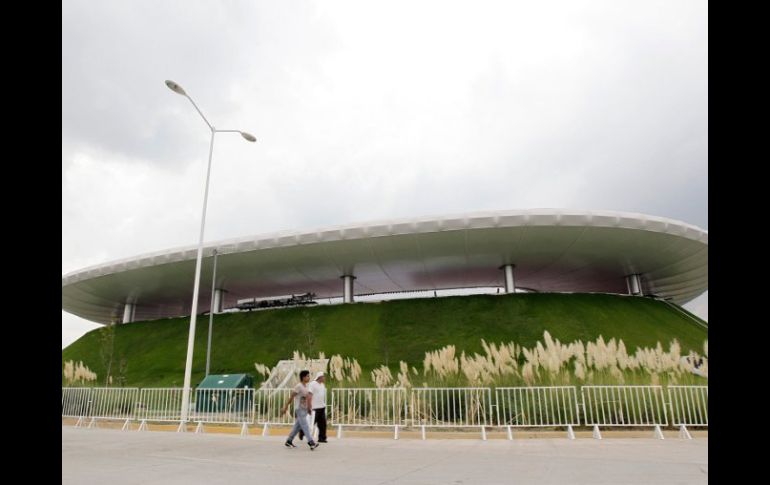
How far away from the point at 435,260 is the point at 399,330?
214 inches

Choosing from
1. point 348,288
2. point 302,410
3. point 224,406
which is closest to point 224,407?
point 224,406

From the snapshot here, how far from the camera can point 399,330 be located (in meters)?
27.3

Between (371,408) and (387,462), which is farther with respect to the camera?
(371,408)

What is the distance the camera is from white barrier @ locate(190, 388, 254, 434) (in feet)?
41.7

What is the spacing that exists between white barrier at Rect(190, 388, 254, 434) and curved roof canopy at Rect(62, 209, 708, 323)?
13.3 meters

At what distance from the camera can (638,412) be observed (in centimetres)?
1081

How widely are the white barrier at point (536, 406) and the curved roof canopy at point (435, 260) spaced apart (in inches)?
512

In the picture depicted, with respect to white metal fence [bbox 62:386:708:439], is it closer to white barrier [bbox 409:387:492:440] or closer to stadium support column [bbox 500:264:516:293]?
white barrier [bbox 409:387:492:440]

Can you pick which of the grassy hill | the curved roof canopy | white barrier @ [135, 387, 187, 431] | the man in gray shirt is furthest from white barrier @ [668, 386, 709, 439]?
the grassy hill

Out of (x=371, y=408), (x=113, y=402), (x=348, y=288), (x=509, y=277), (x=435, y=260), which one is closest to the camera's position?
(x=371, y=408)

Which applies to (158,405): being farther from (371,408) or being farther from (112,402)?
(371,408)

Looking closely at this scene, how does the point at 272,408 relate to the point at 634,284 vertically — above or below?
below

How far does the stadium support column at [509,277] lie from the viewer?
3056 cm
